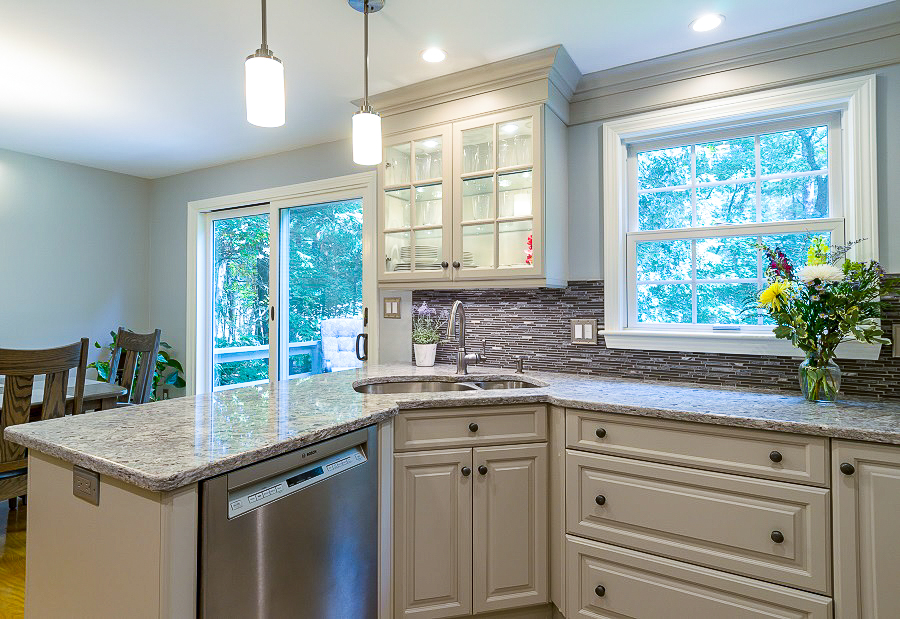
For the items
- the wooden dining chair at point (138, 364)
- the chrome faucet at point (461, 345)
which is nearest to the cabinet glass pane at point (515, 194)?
the chrome faucet at point (461, 345)

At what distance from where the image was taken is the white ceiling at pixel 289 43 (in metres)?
2.03

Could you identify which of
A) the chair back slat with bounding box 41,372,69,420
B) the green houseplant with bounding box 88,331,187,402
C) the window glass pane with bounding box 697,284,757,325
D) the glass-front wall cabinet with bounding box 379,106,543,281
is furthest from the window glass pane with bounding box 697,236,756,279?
the green houseplant with bounding box 88,331,187,402

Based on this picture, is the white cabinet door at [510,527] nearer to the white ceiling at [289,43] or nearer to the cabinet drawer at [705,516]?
the cabinet drawer at [705,516]

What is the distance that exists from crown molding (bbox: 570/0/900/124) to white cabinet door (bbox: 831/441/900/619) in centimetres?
158

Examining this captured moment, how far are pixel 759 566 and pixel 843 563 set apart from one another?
23cm

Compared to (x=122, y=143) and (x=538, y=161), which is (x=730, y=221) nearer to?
(x=538, y=161)

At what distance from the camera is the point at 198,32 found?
7.25 ft

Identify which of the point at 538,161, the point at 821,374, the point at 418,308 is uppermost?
the point at 538,161

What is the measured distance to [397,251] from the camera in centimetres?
287

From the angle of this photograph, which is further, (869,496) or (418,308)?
(418,308)

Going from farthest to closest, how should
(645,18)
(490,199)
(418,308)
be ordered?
(418,308), (490,199), (645,18)

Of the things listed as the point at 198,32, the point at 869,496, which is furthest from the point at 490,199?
the point at 869,496

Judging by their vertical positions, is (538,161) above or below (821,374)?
above

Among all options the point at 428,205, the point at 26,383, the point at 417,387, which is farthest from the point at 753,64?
the point at 26,383
